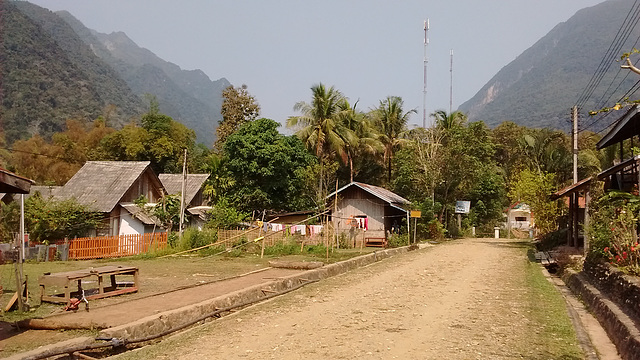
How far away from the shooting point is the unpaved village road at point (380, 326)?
7438 mm

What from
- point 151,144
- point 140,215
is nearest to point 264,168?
point 140,215

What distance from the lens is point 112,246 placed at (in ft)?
86.3

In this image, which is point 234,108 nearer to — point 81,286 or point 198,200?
point 198,200

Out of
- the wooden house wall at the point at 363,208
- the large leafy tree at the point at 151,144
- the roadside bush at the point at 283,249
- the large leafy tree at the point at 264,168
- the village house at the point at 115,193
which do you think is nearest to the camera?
the roadside bush at the point at 283,249

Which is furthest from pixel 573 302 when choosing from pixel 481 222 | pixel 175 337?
Answer: pixel 481 222

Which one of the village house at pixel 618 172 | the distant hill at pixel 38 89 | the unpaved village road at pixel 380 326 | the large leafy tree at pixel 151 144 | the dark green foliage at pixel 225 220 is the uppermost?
the distant hill at pixel 38 89

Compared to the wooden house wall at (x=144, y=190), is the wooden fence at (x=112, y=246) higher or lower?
lower

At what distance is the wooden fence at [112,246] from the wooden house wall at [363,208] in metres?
11.6

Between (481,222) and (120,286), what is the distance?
4034 cm

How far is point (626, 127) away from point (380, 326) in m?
11.2

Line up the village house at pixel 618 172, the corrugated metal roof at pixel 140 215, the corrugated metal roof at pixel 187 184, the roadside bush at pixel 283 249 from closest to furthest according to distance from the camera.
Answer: the village house at pixel 618 172 < the roadside bush at pixel 283 249 < the corrugated metal roof at pixel 140 215 < the corrugated metal roof at pixel 187 184

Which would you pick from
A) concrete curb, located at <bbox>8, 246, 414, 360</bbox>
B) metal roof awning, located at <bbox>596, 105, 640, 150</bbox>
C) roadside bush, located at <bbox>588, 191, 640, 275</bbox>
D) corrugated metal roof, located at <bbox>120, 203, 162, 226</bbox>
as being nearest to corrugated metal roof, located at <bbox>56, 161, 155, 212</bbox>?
corrugated metal roof, located at <bbox>120, 203, 162, 226</bbox>

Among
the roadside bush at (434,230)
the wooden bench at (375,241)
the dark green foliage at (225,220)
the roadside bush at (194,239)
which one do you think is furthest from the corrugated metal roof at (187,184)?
the roadside bush at (434,230)

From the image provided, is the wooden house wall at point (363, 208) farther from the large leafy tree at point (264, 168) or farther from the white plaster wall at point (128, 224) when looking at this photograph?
the white plaster wall at point (128, 224)
